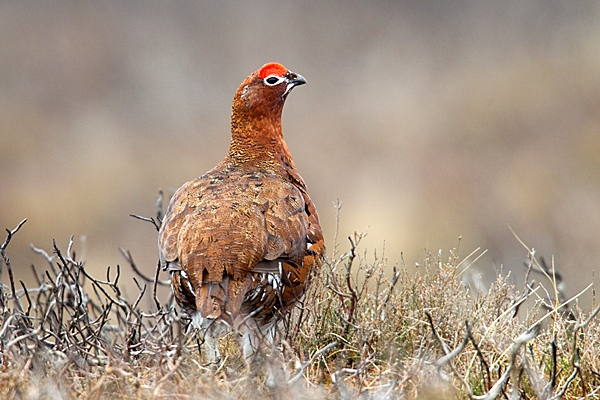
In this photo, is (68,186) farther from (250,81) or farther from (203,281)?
(203,281)

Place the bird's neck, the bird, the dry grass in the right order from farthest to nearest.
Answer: the bird's neck → the bird → the dry grass

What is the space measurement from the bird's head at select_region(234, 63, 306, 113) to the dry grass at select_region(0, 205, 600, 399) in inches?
53.7

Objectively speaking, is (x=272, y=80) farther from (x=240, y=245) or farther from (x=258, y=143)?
(x=240, y=245)

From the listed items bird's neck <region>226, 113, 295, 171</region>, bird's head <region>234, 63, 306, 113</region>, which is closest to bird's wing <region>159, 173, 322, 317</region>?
bird's neck <region>226, 113, 295, 171</region>

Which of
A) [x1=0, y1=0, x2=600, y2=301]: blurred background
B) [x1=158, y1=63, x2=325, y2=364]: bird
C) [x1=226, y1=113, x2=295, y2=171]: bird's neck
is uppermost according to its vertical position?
[x1=0, y1=0, x2=600, y2=301]: blurred background

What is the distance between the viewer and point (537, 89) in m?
15.7

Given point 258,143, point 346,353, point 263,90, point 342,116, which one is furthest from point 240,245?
point 342,116

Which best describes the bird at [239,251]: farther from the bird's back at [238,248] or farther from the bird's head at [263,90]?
the bird's head at [263,90]

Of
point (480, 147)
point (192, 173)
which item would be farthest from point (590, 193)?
point (192, 173)

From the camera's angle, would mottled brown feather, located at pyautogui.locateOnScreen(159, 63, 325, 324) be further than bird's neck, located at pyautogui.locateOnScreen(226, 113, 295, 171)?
No

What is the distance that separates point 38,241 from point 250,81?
801 cm

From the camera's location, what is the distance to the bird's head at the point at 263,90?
568 centimetres

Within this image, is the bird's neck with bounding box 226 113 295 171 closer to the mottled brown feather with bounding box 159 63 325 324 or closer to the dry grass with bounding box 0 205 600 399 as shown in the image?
the mottled brown feather with bounding box 159 63 325 324

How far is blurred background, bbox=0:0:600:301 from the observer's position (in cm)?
1231
